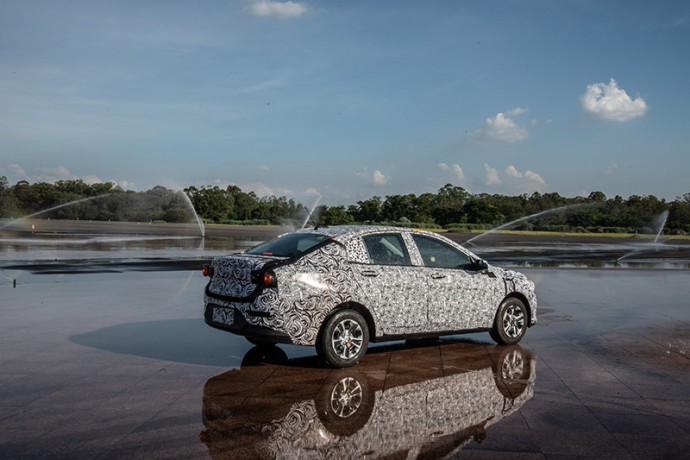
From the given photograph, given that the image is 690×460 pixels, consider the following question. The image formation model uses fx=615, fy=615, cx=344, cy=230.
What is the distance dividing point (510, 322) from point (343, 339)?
2.72 metres

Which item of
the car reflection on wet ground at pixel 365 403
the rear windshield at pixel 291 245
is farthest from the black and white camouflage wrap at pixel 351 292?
the car reflection on wet ground at pixel 365 403

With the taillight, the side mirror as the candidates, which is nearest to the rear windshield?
the taillight

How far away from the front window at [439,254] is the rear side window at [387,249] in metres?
0.28

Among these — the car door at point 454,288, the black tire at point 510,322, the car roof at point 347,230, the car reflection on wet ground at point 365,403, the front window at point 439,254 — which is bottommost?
the car reflection on wet ground at point 365,403

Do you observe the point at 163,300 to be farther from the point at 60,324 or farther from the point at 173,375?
the point at 173,375

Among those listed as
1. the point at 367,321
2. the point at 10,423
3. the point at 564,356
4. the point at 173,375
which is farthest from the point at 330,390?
the point at 564,356

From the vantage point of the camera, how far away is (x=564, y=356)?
7.61m

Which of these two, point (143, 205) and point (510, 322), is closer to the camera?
point (510, 322)

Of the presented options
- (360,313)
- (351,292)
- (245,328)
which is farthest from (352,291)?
(245,328)

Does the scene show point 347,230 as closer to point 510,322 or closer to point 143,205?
point 510,322

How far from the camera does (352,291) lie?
6.77 meters

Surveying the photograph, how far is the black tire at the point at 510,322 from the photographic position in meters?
8.16

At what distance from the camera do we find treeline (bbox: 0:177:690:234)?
82562 millimetres

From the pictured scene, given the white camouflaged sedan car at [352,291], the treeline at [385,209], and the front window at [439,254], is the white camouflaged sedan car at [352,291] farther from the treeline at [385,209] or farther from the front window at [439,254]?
the treeline at [385,209]
